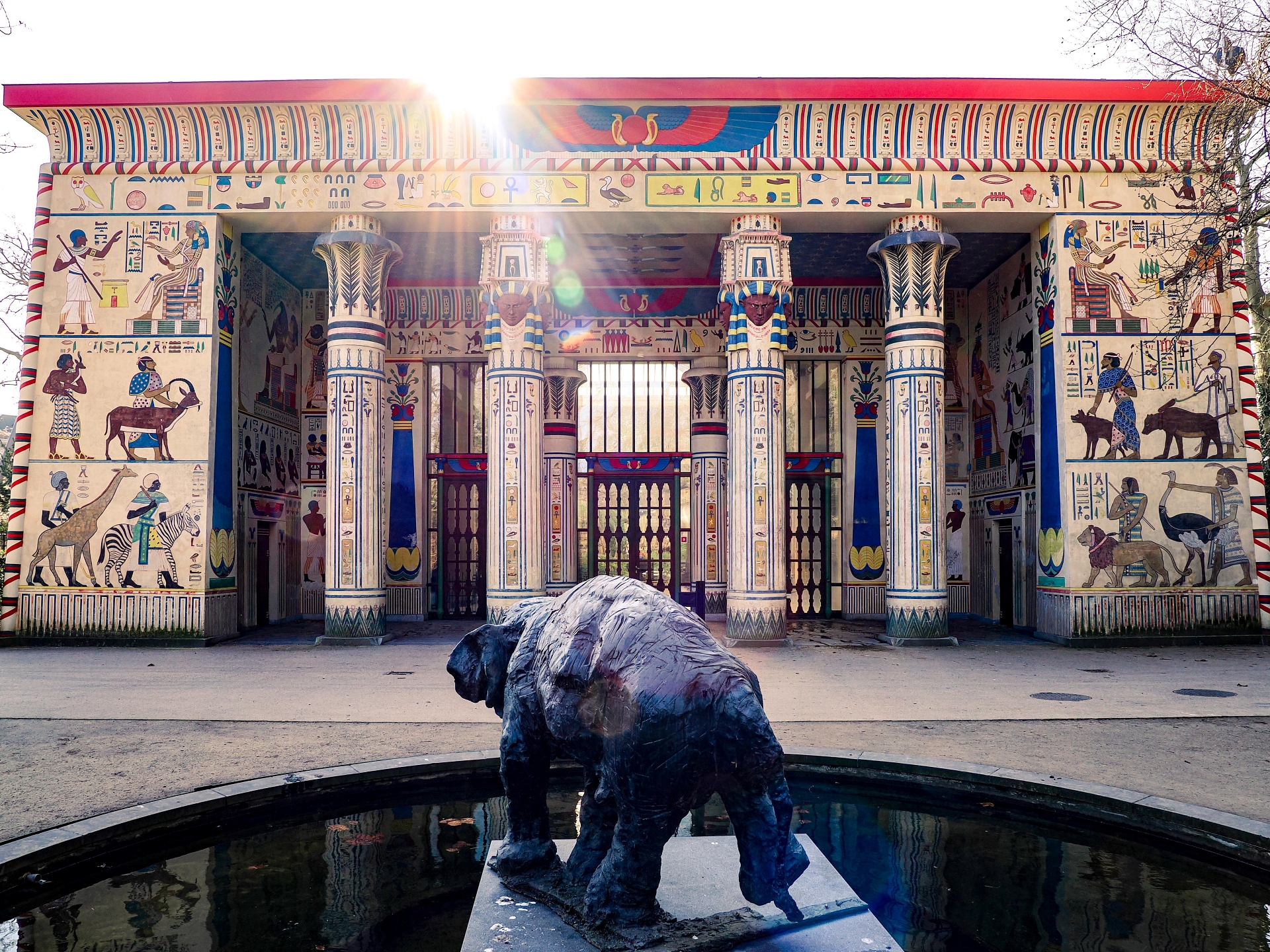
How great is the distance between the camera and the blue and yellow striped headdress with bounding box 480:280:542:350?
42.1 ft

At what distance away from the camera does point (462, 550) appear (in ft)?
53.9

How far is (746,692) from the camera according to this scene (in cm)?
265

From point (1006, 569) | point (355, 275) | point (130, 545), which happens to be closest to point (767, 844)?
point (355, 275)

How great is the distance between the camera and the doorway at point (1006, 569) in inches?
580

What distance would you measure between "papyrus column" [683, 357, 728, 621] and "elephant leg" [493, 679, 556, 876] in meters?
13.2

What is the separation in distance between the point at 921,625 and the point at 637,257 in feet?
25.2

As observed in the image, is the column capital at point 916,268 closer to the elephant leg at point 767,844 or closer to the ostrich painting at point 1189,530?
the ostrich painting at point 1189,530

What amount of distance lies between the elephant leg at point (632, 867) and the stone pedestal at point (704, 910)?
168mm

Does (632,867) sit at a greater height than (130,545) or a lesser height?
lesser

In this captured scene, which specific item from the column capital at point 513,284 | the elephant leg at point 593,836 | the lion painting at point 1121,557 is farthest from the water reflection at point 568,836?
the column capital at point 513,284

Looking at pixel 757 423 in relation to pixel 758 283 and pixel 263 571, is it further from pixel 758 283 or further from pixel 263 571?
pixel 263 571

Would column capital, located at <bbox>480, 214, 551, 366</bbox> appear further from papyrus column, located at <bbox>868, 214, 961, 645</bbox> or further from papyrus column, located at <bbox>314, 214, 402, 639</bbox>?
papyrus column, located at <bbox>868, 214, 961, 645</bbox>

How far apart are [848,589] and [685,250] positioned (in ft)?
22.7

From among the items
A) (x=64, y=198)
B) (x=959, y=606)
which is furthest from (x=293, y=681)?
(x=959, y=606)
